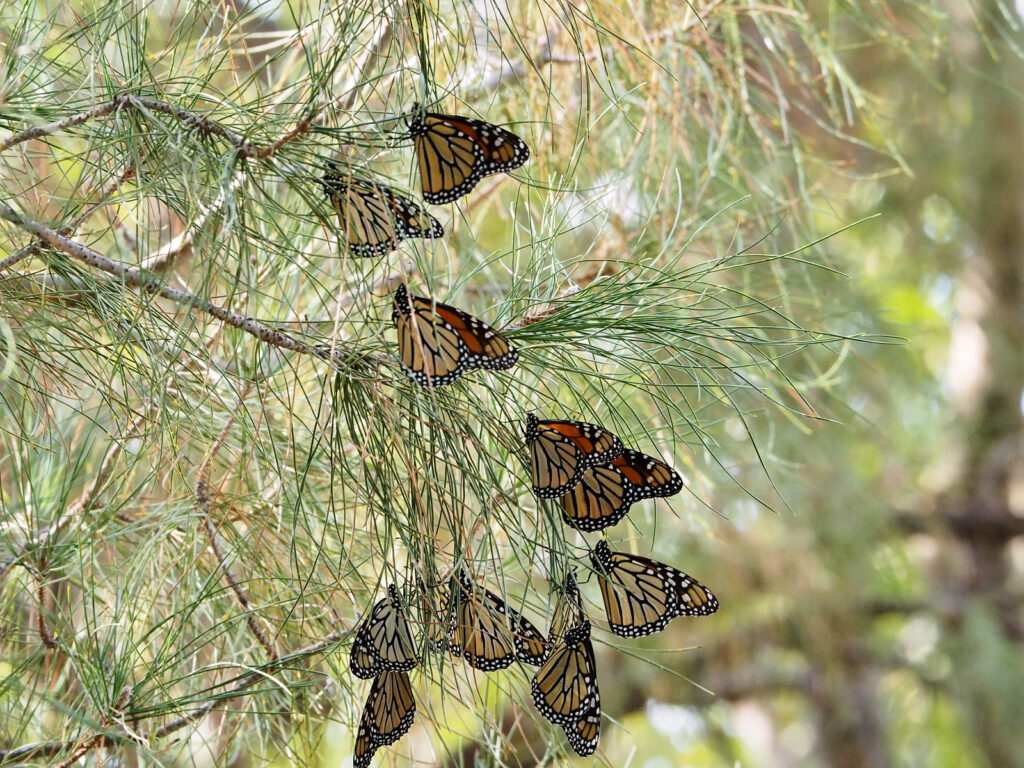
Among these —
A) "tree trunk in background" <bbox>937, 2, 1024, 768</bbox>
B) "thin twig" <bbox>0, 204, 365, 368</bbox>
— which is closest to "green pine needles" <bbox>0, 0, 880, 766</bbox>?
"thin twig" <bbox>0, 204, 365, 368</bbox>

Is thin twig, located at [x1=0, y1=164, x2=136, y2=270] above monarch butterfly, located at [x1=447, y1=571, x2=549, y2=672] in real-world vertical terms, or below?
above

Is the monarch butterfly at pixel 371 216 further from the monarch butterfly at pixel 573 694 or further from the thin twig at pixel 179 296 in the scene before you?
the monarch butterfly at pixel 573 694

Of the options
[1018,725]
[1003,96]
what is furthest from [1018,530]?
[1003,96]

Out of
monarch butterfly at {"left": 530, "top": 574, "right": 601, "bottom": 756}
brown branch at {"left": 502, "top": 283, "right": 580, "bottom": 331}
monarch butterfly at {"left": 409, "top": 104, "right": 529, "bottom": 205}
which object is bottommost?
monarch butterfly at {"left": 530, "top": 574, "right": 601, "bottom": 756}

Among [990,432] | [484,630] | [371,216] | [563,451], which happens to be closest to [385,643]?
[484,630]

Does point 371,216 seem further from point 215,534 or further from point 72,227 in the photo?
point 215,534

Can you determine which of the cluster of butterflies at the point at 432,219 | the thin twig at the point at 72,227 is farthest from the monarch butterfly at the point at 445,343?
the thin twig at the point at 72,227

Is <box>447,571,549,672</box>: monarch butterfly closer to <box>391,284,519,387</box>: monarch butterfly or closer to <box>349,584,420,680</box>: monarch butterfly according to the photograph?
<box>349,584,420,680</box>: monarch butterfly
